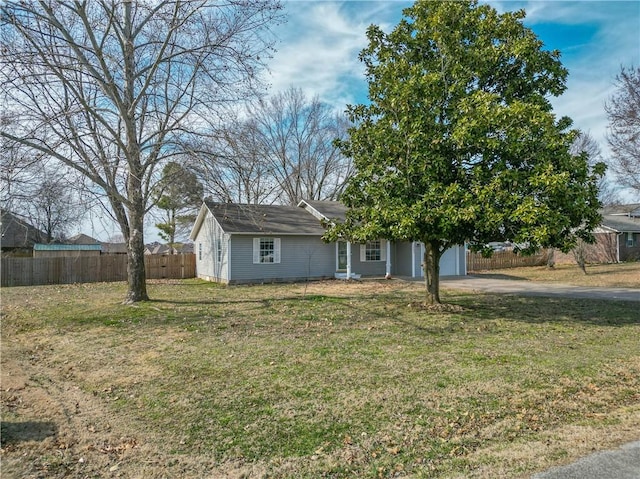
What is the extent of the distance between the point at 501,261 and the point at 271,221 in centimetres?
1696

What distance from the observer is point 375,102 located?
36.7 feet

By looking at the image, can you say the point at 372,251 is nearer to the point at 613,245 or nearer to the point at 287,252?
the point at 287,252

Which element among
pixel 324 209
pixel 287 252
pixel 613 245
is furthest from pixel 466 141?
pixel 613 245

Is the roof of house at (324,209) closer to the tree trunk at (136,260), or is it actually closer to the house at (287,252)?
the house at (287,252)

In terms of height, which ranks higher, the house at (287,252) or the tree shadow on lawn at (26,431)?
the house at (287,252)

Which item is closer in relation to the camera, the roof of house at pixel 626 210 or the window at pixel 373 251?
the window at pixel 373 251

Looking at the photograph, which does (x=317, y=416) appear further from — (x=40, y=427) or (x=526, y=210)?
(x=526, y=210)

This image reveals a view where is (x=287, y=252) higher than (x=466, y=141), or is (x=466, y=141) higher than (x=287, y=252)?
(x=466, y=141)

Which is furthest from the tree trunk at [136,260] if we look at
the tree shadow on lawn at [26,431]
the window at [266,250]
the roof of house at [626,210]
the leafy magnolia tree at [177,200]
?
the roof of house at [626,210]

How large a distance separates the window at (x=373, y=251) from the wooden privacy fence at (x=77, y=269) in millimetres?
10332

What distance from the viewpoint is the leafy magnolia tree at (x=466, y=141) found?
351 inches

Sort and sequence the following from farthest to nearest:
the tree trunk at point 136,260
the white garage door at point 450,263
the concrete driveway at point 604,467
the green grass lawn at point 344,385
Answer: the white garage door at point 450,263
the tree trunk at point 136,260
the green grass lawn at point 344,385
the concrete driveway at point 604,467

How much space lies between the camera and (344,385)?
5.36 m

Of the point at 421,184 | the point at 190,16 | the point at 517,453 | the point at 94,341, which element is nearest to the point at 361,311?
the point at 421,184
